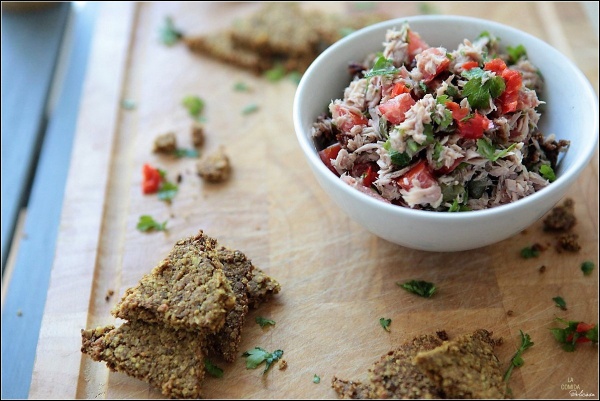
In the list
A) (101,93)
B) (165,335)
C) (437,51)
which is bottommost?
(165,335)

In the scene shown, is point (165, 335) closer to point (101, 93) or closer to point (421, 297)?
point (421, 297)

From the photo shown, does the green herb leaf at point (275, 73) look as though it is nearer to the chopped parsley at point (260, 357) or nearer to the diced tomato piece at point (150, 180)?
the diced tomato piece at point (150, 180)

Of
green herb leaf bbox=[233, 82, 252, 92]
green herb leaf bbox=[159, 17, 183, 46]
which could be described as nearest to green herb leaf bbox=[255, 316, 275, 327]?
green herb leaf bbox=[233, 82, 252, 92]

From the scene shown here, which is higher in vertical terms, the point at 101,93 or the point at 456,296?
the point at 101,93

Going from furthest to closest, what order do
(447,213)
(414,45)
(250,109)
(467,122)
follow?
(250,109) < (414,45) < (467,122) < (447,213)

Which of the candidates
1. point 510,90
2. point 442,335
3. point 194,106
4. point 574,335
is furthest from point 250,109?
point 574,335

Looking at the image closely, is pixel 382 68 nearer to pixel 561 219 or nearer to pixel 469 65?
pixel 469 65

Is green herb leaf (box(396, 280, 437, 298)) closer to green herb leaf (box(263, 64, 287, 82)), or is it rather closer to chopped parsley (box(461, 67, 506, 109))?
chopped parsley (box(461, 67, 506, 109))

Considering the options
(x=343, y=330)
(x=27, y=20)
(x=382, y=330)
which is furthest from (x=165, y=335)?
(x=27, y=20)

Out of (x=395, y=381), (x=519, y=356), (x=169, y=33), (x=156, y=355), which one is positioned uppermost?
(x=169, y=33)
